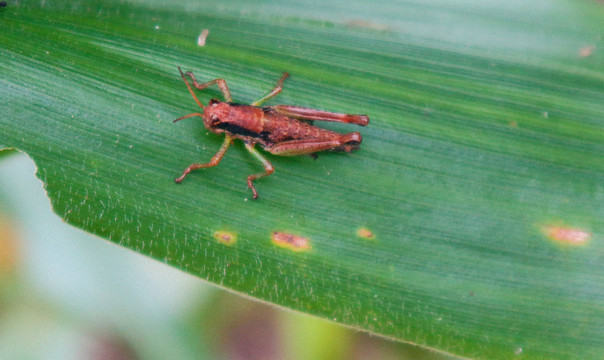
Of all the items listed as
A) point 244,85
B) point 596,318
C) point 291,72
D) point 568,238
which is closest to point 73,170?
point 244,85

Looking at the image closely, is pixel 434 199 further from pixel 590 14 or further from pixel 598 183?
pixel 590 14

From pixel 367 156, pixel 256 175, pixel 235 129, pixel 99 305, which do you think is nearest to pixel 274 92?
pixel 235 129

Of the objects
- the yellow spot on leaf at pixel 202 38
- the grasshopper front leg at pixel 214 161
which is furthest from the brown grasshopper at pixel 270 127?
the yellow spot on leaf at pixel 202 38

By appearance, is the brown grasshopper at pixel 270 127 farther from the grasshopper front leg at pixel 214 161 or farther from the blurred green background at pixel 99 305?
the blurred green background at pixel 99 305

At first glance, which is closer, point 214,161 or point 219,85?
point 214,161

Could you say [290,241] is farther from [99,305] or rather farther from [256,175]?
[99,305]

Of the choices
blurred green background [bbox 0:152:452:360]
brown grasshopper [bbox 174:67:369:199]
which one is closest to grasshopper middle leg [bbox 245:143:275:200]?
brown grasshopper [bbox 174:67:369:199]
